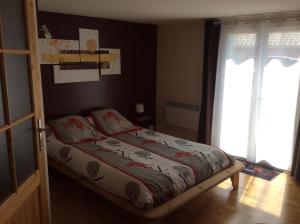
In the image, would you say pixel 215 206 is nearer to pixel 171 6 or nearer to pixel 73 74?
pixel 171 6

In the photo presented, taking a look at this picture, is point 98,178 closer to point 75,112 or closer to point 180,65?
point 75,112

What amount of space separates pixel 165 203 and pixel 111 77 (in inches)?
102

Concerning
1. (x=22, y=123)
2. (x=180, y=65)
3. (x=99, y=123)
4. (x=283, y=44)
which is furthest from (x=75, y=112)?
(x=283, y=44)

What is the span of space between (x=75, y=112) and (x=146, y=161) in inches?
67.3

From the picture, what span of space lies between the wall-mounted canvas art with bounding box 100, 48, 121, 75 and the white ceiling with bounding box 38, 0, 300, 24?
803mm

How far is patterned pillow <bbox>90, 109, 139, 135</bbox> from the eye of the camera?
405 centimetres

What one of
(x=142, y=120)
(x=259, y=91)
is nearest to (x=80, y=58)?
(x=142, y=120)

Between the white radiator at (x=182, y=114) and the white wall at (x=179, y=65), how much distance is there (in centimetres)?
11

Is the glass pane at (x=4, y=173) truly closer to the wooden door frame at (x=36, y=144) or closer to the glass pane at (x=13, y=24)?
the wooden door frame at (x=36, y=144)

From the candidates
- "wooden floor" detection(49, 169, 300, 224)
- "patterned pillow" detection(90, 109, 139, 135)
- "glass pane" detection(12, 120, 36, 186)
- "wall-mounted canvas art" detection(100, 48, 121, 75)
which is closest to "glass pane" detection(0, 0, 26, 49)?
"glass pane" detection(12, 120, 36, 186)

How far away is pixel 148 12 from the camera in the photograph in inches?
142

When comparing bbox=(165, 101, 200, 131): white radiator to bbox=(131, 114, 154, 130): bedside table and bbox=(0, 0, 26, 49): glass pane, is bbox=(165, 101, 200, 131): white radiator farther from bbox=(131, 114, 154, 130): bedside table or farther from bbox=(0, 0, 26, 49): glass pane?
bbox=(0, 0, 26, 49): glass pane

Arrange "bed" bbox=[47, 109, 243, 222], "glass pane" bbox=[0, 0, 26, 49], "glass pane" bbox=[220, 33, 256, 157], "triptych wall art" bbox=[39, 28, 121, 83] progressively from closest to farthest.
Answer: "glass pane" bbox=[0, 0, 26, 49], "bed" bbox=[47, 109, 243, 222], "triptych wall art" bbox=[39, 28, 121, 83], "glass pane" bbox=[220, 33, 256, 157]

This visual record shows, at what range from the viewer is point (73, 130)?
12.2 ft
